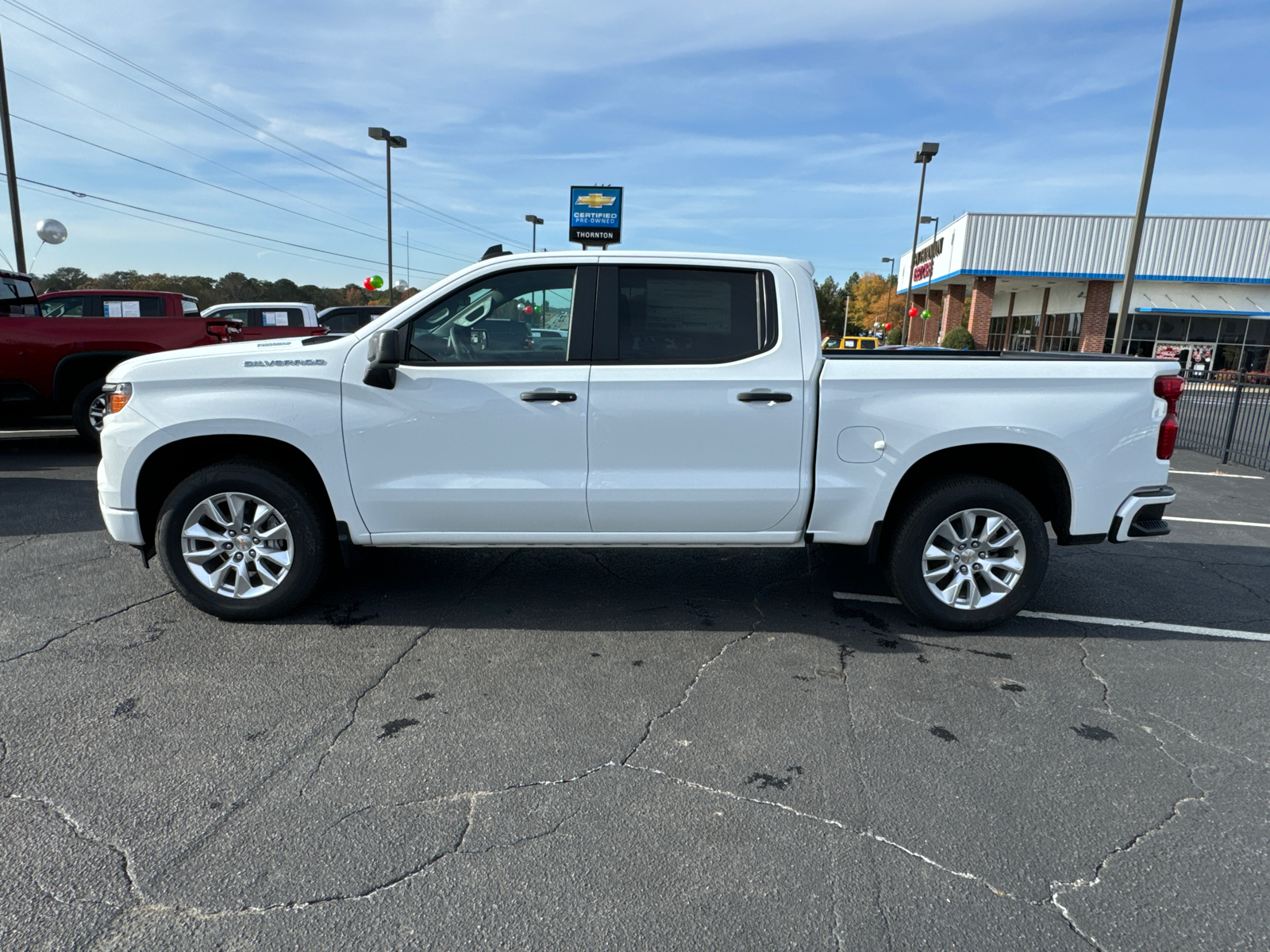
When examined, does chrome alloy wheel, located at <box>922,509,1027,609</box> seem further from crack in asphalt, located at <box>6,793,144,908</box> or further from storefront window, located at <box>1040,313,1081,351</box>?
storefront window, located at <box>1040,313,1081,351</box>

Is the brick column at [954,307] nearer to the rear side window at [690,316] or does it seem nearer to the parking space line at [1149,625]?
the parking space line at [1149,625]

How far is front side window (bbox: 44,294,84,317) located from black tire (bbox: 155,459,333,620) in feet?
31.4

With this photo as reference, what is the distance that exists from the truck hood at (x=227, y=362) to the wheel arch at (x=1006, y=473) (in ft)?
10.1

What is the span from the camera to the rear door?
4.20 metres

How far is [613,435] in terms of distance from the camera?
4223 mm

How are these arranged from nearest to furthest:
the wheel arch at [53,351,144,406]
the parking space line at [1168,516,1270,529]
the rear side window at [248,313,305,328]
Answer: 1. the parking space line at [1168,516,1270,529]
2. the wheel arch at [53,351,144,406]
3. the rear side window at [248,313,305,328]

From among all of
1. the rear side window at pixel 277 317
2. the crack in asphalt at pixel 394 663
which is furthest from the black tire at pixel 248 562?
the rear side window at pixel 277 317

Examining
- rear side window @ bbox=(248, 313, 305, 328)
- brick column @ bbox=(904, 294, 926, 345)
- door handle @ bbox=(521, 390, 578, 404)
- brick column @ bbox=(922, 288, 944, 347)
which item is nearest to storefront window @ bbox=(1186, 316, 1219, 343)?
brick column @ bbox=(922, 288, 944, 347)

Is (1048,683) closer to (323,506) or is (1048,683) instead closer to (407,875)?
(407,875)

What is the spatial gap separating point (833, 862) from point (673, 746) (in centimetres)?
84

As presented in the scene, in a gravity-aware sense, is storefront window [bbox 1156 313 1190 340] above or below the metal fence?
above

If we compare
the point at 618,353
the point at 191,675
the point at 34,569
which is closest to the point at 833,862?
the point at 618,353

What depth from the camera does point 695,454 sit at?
4.25m

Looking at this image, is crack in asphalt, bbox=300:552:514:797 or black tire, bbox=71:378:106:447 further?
black tire, bbox=71:378:106:447
